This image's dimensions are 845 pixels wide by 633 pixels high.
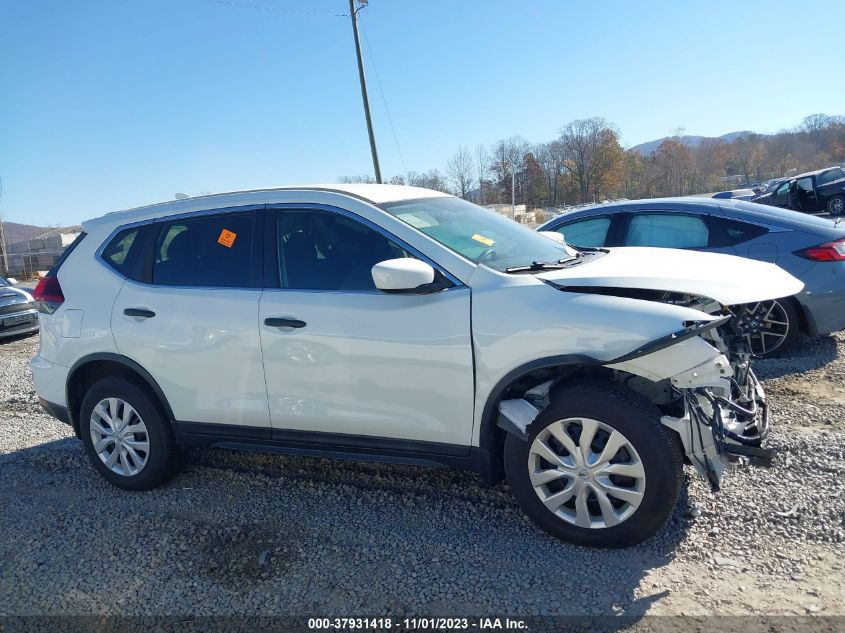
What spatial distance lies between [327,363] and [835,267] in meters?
4.78

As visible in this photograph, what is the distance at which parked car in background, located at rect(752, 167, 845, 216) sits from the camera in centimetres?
2120

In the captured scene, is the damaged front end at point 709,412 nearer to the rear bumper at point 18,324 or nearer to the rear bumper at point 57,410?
the rear bumper at point 57,410

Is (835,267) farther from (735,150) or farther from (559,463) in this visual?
(735,150)

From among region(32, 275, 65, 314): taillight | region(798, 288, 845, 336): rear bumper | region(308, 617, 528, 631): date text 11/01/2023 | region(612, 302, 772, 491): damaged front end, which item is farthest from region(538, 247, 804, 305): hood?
region(32, 275, 65, 314): taillight

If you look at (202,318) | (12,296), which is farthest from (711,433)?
(12,296)

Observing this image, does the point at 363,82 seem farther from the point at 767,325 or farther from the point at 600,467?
the point at 600,467

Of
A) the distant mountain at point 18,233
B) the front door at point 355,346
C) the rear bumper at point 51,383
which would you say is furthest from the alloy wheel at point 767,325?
the distant mountain at point 18,233

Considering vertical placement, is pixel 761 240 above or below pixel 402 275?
below

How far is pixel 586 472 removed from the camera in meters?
2.97

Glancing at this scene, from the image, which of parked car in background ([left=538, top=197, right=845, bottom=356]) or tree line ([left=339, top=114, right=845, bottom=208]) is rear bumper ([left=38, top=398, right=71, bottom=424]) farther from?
tree line ([left=339, top=114, right=845, bottom=208])

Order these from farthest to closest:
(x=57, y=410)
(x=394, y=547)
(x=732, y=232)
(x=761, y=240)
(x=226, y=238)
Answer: (x=732, y=232) → (x=761, y=240) → (x=57, y=410) → (x=226, y=238) → (x=394, y=547)

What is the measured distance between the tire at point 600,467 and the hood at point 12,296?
11.0 metres

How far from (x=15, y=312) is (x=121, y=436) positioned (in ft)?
28.2

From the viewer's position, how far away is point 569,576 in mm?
2871
